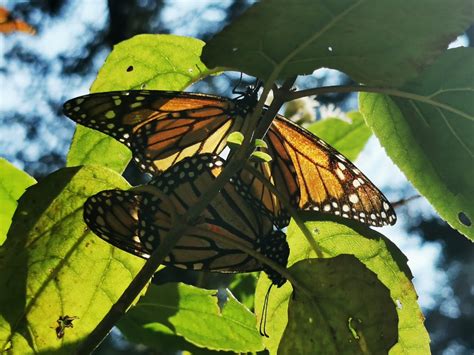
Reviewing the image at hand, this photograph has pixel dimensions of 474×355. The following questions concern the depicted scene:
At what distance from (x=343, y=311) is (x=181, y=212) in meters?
0.22

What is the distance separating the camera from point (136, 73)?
3.07ft

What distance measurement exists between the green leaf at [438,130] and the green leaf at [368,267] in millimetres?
87

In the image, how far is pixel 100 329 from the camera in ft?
2.34

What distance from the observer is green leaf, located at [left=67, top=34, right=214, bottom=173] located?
36.5 inches

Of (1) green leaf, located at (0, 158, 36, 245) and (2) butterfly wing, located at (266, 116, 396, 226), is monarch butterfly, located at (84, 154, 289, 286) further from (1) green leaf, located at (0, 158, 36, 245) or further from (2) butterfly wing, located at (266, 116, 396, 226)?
(1) green leaf, located at (0, 158, 36, 245)

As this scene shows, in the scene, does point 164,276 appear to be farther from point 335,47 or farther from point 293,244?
point 335,47

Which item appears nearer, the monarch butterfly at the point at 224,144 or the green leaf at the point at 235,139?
the green leaf at the point at 235,139

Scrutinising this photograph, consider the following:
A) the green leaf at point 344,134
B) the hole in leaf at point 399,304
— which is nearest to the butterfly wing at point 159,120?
the hole in leaf at point 399,304

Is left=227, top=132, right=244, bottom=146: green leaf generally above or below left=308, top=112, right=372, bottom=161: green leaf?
below

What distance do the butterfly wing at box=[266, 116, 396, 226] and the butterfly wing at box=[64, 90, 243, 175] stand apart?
0.08 m

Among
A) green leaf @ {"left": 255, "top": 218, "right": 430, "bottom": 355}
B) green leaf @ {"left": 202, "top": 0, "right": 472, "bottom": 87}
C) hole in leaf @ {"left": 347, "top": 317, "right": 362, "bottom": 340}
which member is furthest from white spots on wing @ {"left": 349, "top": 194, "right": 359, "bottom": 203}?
green leaf @ {"left": 202, "top": 0, "right": 472, "bottom": 87}

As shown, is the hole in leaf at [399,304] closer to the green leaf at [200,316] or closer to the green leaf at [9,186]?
the green leaf at [200,316]

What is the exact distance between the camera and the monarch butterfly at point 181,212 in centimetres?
81

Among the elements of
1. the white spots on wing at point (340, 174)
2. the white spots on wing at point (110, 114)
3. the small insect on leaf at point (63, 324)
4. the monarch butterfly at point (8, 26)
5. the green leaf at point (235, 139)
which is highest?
the monarch butterfly at point (8, 26)
